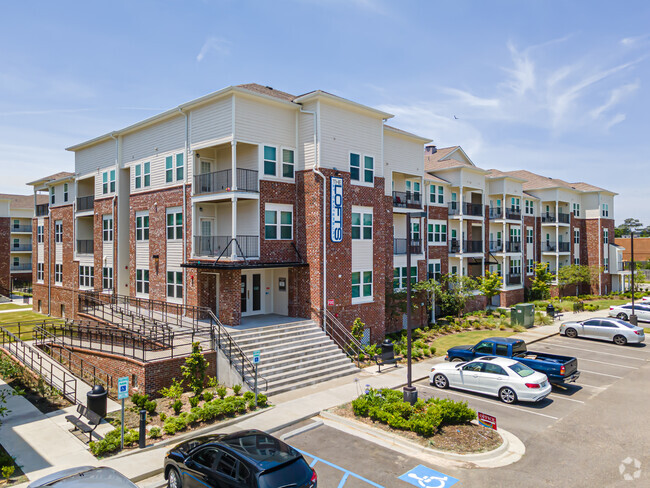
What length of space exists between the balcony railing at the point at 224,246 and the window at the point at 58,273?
67.2ft

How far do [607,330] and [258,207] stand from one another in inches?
842

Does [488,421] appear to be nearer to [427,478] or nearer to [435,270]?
[427,478]

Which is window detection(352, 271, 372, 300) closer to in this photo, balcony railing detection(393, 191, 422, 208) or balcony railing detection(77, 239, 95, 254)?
balcony railing detection(393, 191, 422, 208)

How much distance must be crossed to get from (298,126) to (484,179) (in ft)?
71.4

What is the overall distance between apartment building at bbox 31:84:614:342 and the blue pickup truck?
565cm

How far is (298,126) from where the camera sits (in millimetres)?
22562

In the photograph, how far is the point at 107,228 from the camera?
29969mm

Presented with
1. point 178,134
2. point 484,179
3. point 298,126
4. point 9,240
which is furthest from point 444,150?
point 9,240

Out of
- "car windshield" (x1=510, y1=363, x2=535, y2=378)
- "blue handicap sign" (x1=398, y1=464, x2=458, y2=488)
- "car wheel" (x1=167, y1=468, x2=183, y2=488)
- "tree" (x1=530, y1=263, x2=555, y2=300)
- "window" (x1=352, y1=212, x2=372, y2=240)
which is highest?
"window" (x1=352, y1=212, x2=372, y2=240)

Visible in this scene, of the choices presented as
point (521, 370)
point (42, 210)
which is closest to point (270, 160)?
point (521, 370)

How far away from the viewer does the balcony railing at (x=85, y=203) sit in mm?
31781

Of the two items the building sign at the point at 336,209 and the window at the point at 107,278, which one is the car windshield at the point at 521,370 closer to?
the building sign at the point at 336,209

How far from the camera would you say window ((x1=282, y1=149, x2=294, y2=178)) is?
22.2 metres

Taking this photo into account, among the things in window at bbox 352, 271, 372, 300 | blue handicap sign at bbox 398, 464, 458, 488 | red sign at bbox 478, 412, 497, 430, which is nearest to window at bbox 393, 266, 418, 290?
window at bbox 352, 271, 372, 300
